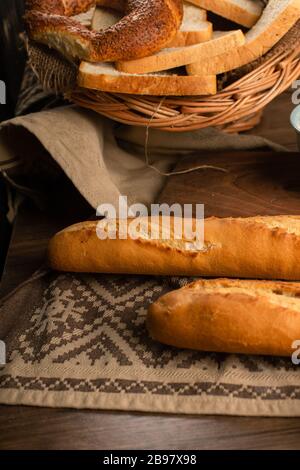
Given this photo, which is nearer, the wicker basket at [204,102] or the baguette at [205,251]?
the baguette at [205,251]

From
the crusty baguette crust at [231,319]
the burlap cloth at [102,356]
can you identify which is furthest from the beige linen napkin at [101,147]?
the crusty baguette crust at [231,319]

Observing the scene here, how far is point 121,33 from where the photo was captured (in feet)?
4.04

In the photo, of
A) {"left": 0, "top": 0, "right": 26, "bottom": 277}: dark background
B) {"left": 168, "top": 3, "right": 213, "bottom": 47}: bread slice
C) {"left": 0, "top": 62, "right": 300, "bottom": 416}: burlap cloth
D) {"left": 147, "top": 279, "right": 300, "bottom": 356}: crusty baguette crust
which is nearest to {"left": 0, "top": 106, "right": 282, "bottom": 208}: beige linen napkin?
{"left": 0, "top": 62, "right": 300, "bottom": 416}: burlap cloth

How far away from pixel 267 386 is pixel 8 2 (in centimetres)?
131

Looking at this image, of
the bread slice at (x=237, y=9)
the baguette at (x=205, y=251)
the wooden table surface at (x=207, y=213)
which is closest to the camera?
the wooden table surface at (x=207, y=213)

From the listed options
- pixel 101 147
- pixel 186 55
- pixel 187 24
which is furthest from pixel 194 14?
pixel 101 147

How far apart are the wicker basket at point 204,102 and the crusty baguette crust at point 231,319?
432 millimetres

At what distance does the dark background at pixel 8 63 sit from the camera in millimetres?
1515

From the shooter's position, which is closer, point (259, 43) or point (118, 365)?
point (118, 365)

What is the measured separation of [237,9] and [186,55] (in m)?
0.18

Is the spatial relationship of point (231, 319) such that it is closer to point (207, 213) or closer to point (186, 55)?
point (207, 213)

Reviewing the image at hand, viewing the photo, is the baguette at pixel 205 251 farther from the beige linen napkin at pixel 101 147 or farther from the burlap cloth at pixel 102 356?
the beige linen napkin at pixel 101 147

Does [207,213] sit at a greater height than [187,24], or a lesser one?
lesser
